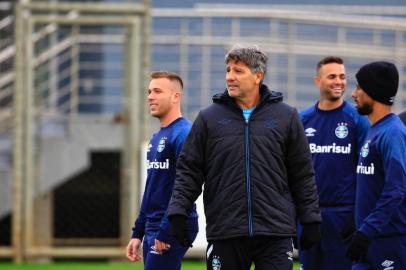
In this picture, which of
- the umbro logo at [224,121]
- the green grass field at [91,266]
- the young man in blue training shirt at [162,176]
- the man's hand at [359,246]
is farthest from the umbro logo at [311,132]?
the green grass field at [91,266]

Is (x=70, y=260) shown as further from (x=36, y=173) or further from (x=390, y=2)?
(x=390, y=2)

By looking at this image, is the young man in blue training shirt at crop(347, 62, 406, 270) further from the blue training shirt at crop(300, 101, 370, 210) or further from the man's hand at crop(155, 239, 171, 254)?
the man's hand at crop(155, 239, 171, 254)

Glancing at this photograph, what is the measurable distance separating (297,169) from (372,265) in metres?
0.93

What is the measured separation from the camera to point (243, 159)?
5461mm

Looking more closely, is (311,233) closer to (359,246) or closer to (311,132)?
(359,246)

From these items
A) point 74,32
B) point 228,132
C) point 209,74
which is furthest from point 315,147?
point 74,32

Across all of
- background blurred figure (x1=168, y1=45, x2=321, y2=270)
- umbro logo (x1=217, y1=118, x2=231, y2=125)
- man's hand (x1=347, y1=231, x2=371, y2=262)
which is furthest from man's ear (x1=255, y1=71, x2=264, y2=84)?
man's hand (x1=347, y1=231, x2=371, y2=262)

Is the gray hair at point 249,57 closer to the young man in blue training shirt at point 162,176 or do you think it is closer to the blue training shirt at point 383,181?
the blue training shirt at point 383,181

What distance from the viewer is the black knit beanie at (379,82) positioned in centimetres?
621

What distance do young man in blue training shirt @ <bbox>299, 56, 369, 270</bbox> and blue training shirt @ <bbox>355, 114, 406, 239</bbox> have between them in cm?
90

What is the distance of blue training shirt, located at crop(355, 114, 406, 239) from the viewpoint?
5.88m

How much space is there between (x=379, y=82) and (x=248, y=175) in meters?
1.23

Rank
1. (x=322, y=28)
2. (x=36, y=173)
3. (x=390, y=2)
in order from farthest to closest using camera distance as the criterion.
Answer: (x=390, y=2)
(x=322, y=28)
(x=36, y=173)

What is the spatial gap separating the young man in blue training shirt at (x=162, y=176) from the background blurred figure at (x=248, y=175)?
940 millimetres
